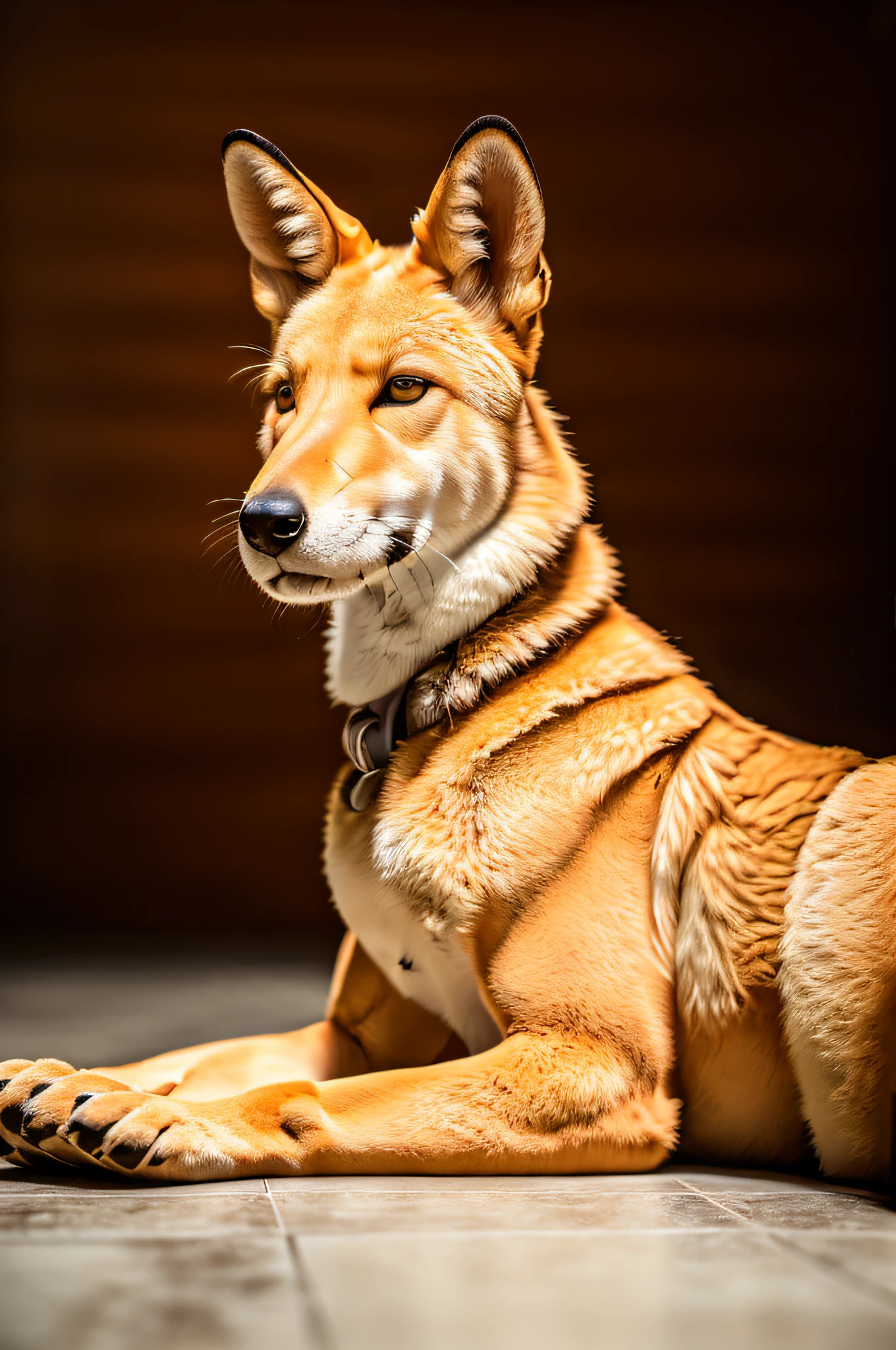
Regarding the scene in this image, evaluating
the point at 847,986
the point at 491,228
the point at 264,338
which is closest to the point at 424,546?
the point at 491,228

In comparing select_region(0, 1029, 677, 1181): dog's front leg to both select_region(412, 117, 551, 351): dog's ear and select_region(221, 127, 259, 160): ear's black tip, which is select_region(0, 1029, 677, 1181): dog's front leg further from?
select_region(221, 127, 259, 160): ear's black tip

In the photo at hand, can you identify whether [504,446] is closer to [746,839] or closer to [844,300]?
[746,839]

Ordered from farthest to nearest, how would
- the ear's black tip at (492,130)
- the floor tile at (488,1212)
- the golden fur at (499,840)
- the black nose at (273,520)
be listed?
the ear's black tip at (492,130)
the black nose at (273,520)
the golden fur at (499,840)
the floor tile at (488,1212)

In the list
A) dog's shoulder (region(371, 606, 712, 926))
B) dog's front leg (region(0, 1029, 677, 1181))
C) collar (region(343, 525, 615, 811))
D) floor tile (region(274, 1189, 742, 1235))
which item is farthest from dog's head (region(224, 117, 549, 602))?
floor tile (region(274, 1189, 742, 1235))

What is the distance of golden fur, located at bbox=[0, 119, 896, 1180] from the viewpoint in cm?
135

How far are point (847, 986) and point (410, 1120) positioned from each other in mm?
518

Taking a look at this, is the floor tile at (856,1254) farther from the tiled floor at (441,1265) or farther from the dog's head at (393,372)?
the dog's head at (393,372)

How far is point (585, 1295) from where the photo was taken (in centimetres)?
99

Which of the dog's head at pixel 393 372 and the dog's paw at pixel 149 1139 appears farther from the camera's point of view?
the dog's head at pixel 393 372

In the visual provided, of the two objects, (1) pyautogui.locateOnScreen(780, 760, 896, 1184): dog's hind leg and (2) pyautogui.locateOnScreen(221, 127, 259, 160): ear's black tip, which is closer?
(1) pyautogui.locateOnScreen(780, 760, 896, 1184): dog's hind leg

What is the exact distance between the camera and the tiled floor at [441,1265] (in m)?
0.91

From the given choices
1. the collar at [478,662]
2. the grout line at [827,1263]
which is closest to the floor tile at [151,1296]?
the grout line at [827,1263]

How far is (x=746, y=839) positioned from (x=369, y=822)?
1.55 feet

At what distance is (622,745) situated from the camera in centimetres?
152
